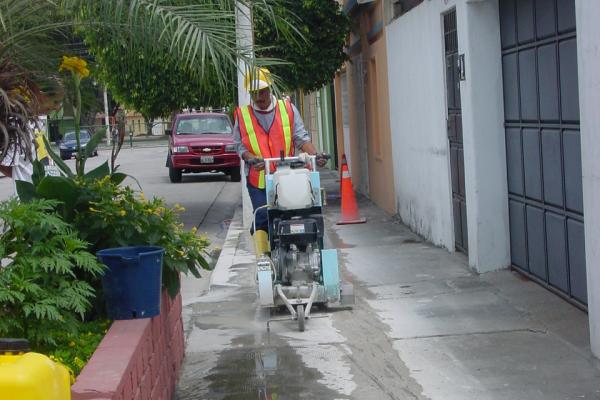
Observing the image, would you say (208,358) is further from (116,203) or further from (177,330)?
(116,203)

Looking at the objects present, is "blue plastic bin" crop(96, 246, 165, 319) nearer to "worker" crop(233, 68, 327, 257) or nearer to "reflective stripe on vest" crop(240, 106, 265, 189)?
"worker" crop(233, 68, 327, 257)

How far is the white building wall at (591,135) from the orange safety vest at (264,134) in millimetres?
2873

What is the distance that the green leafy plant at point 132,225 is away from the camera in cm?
564

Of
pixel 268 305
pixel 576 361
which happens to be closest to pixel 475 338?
pixel 576 361

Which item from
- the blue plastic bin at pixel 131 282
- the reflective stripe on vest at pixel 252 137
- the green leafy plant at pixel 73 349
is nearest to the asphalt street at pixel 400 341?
the reflective stripe on vest at pixel 252 137

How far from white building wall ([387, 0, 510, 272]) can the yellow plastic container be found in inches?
270

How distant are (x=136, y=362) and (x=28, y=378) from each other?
2078mm

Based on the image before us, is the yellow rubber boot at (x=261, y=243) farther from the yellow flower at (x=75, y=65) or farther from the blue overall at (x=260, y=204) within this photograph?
the yellow flower at (x=75, y=65)

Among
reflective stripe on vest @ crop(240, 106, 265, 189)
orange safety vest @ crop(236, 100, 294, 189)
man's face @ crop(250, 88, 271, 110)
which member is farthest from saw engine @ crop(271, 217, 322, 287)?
man's face @ crop(250, 88, 271, 110)

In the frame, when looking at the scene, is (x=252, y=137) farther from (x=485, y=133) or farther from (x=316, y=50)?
(x=316, y=50)

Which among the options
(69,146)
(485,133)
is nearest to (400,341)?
(485,133)

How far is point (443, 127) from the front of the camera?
35.5 feet

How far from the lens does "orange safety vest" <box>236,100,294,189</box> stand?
844 cm

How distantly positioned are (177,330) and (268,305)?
1248mm
